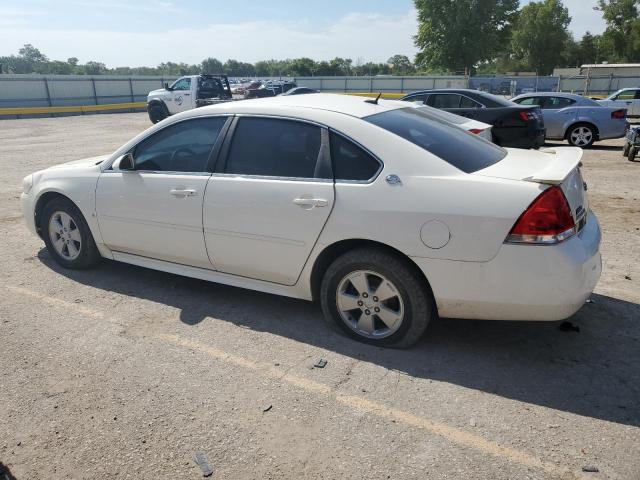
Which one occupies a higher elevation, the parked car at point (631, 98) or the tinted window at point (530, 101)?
the tinted window at point (530, 101)

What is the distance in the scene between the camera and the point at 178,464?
253 cm

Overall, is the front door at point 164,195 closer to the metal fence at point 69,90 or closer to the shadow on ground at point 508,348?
the shadow on ground at point 508,348

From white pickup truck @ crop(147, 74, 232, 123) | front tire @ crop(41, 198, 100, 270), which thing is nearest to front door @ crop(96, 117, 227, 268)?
front tire @ crop(41, 198, 100, 270)

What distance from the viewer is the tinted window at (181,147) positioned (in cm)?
409

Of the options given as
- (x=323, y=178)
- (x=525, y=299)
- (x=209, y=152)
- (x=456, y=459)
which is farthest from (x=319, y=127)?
(x=456, y=459)

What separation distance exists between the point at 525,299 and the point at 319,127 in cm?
177

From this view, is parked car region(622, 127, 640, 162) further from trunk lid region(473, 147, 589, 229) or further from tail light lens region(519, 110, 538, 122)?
trunk lid region(473, 147, 589, 229)

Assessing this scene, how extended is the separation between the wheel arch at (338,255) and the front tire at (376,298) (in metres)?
0.02

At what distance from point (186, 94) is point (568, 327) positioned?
20.7m

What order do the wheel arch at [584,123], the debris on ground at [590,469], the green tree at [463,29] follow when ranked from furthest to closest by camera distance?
the green tree at [463,29] → the wheel arch at [584,123] → the debris on ground at [590,469]

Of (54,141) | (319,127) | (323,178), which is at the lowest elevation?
(54,141)

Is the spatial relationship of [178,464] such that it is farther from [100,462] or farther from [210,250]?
[210,250]

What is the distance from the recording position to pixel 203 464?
2.52 meters

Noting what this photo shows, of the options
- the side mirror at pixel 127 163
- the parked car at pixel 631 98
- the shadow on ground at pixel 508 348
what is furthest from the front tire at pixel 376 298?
the parked car at pixel 631 98
